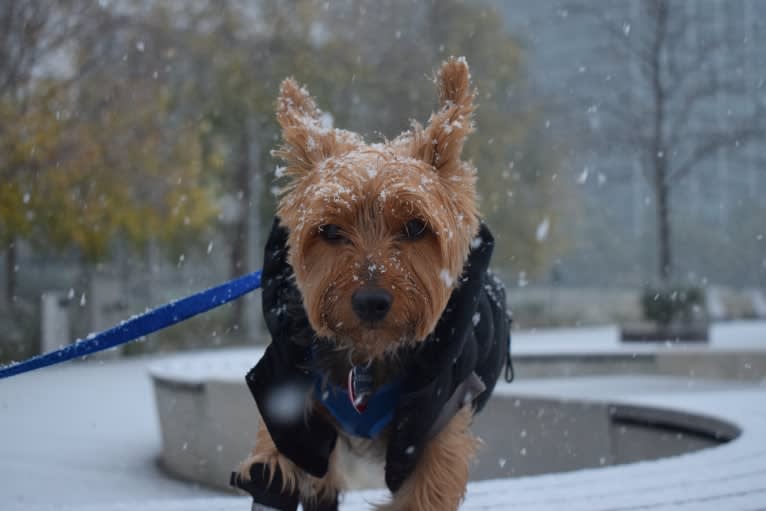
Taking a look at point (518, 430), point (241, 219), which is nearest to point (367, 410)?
point (518, 430)

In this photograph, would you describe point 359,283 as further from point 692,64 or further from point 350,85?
point 350,85

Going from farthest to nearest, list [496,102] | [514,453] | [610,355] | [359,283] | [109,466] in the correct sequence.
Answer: [496,102]
[610,355]
[109,466]
[514,453]
[359,283]

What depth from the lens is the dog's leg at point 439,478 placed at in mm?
2795

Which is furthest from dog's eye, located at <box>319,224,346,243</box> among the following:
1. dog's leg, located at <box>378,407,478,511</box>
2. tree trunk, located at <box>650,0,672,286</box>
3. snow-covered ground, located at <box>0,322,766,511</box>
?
tree trunk, located at <box>650,0,672,286</box>

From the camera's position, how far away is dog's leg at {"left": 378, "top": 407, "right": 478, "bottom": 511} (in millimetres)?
2795

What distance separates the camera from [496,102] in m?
31.7

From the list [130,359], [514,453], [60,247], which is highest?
[514,453]

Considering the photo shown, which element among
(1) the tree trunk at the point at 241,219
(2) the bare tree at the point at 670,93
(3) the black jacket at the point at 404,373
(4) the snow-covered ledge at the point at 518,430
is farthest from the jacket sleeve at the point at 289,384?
(1) the tree trunk at the point at 241,219

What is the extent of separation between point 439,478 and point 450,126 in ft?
3.66

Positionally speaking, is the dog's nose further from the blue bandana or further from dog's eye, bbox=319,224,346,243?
the blue bandana

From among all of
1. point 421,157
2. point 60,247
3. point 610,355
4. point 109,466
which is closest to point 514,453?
point 109,466

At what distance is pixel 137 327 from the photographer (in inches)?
138

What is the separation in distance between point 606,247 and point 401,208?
58.9 metres

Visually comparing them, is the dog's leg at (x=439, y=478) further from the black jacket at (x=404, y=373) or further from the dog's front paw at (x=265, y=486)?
the dog's front paw at (x=265, y=486)
